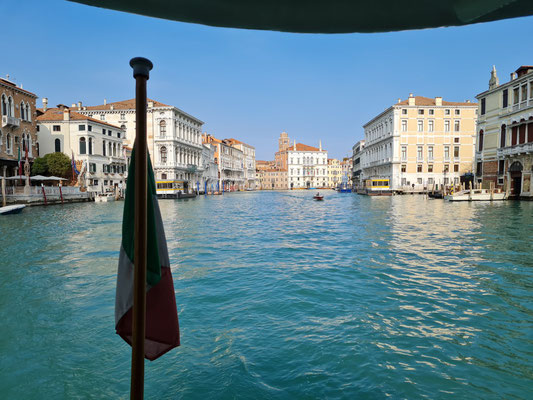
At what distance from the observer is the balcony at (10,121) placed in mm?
23881

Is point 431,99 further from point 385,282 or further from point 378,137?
point 385,282

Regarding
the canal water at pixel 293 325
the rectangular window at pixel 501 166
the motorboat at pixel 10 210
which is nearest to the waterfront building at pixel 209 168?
the motorboat at pixel 10 210

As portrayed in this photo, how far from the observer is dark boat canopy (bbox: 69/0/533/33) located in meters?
1.24

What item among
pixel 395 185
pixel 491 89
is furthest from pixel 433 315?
pixel 395 185

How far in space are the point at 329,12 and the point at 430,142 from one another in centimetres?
5033

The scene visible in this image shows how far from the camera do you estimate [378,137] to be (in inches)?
2108

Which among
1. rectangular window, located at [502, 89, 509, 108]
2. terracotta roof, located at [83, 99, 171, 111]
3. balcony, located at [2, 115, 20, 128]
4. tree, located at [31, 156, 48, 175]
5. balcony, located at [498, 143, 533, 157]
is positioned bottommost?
tree, located at [31, 156, 48, 175]

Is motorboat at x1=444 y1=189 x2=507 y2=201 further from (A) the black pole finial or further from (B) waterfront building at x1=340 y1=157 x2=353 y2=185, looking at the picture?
(B) waterfront building at x1=340 y1=157 x2=353 y2=185

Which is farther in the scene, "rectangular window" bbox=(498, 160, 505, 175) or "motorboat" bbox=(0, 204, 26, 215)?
"rectangular window" bbox=(498, 160, 505, 175)

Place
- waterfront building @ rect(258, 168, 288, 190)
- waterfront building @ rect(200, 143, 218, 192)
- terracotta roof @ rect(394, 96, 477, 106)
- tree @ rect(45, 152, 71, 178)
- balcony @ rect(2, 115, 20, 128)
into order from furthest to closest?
waterfront building @ rect(258, 168, 288, 190) < waterfront building @ rect(200, 143, 218, 192) < terracotta roof @ rect(394, 96, 477, 106) < tree @ rect(45, 152, 71, 178) < balcony @ rect(2, 115, 20, 128)

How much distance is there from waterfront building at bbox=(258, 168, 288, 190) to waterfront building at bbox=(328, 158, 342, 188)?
1419 cm

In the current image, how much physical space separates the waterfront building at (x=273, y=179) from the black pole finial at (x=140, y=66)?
335 ft

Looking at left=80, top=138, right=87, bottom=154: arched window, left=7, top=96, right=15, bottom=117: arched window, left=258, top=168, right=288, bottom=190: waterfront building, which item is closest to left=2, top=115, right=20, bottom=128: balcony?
left=7, top=96, right=15, bottom=117: arched window

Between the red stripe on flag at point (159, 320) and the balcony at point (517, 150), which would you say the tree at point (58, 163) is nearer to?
the red stripe on flag at point (159, 320)
